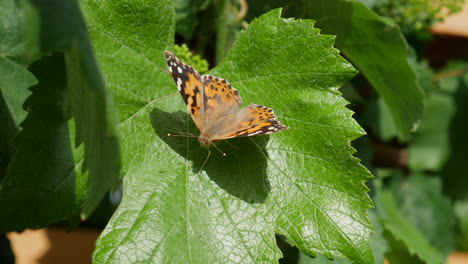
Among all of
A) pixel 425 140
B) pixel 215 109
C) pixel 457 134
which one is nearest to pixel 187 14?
pixel 215 109

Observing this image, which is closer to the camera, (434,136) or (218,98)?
(218,98)

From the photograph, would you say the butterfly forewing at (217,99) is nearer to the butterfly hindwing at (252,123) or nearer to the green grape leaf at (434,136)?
the butterfly hindwing at (252,123)

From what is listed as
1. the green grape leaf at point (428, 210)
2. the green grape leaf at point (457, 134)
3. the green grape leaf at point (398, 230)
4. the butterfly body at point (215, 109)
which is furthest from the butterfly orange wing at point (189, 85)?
the green grape leaf at point (457, 134)

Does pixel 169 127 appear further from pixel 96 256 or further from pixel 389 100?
pixel 389 100

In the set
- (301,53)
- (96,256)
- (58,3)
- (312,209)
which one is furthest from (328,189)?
(58,3)

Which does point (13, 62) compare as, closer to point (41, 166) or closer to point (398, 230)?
point (41, 166)

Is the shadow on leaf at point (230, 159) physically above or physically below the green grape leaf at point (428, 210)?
above

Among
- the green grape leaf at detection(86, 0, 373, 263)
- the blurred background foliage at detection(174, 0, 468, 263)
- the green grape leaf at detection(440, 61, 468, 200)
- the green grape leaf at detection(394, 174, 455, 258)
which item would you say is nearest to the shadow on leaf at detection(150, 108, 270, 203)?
the green grape leaf at detection(86, 0, 373, 263)
